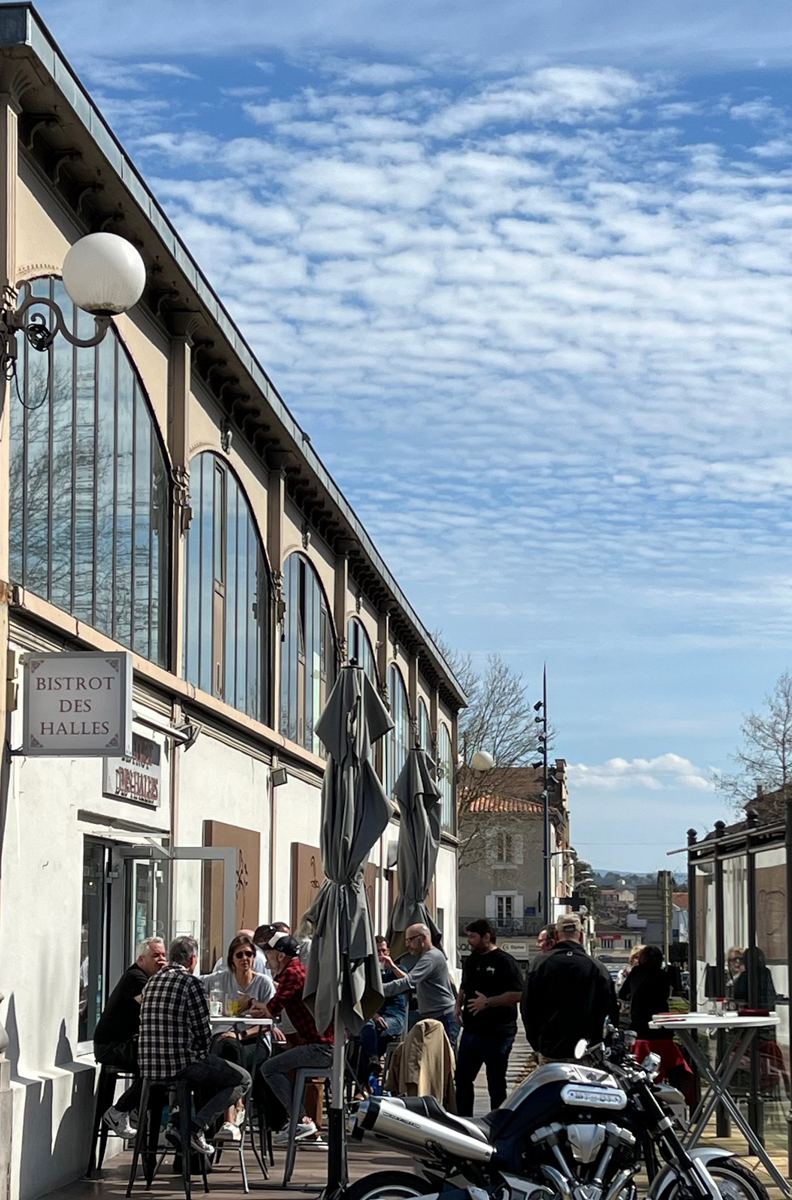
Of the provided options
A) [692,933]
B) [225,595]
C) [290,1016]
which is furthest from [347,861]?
[225,595]

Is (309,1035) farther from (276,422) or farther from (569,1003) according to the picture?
(276,422)

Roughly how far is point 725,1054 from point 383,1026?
188 inches

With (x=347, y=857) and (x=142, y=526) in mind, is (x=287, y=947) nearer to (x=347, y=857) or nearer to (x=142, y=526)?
(x=347, y=857)

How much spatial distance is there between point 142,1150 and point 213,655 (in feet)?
28.4

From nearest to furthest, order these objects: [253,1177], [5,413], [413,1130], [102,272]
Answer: [413,1130] → [102,272] → [5,413] → [253,1177]

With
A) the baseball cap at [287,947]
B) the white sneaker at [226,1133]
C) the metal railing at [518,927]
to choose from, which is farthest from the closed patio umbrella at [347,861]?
the metal railing at [518,927]

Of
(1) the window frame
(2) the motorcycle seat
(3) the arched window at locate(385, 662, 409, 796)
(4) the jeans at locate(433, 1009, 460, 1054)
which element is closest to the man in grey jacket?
(4) the jeans at locate(433, 1009, 460, 1054)

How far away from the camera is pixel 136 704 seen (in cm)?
1543

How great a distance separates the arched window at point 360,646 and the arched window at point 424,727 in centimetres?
831

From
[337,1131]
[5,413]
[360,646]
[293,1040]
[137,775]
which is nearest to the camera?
[337,1131]

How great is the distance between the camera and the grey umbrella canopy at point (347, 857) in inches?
495

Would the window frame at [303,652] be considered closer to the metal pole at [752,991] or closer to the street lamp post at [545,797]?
the metal pole at [752,991]

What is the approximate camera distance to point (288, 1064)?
523 inches

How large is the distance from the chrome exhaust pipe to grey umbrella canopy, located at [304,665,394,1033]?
417 centimetres
